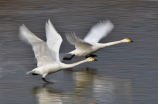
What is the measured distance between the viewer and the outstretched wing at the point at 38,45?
353 inches

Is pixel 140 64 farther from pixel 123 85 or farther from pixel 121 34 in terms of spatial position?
pixel 121 34

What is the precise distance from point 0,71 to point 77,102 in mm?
2985

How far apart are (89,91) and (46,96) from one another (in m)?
0.86

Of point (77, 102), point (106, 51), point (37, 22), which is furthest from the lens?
point (37, 22)

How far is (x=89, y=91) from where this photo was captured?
29.3 ft

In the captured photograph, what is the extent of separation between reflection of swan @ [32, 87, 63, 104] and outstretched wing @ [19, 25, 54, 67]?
67 cm

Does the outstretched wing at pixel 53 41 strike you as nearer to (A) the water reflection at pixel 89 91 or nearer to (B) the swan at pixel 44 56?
(B) the swan at pixel 44 56

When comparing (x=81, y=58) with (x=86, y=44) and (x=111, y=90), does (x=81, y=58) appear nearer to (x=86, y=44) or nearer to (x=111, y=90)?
(x=86, y=44)

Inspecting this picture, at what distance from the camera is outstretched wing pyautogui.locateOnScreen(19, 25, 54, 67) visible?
896 cm

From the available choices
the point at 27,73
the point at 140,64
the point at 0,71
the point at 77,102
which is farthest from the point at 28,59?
the point at 77,102

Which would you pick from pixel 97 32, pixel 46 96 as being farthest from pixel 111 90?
pixel 97 32

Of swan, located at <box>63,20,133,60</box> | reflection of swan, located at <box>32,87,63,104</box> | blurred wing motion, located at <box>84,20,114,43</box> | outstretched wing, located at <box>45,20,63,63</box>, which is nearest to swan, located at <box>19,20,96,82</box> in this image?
outstretched wing, located at <box>45,20,63,63</box>

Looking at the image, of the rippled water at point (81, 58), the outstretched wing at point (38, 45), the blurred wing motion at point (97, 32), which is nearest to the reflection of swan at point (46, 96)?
the rippled water at point (81, 58)

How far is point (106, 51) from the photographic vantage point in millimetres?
12406
